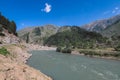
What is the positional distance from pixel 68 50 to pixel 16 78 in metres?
123

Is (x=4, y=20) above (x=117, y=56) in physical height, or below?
above

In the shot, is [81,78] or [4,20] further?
[4,20]

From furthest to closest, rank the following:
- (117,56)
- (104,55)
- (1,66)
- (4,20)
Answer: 1. (4,20)
2. (104,55)
3. (117,56)
4. (1,66)

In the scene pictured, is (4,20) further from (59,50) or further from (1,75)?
(1,75)

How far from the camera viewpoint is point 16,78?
76.0ft

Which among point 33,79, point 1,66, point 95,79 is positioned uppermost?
point 1,66

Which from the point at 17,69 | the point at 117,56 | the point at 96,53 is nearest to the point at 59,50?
the point at 96,53

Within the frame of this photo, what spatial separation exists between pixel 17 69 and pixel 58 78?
1655 cm

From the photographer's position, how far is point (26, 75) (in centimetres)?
2498

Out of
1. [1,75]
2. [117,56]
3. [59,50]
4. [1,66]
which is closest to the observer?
[1,75]

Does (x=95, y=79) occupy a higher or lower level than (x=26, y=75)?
lower

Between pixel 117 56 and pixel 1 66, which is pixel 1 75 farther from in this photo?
pixel 117 56

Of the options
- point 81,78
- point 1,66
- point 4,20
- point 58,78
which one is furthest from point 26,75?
point 4,20

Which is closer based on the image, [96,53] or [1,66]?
[1,66]
